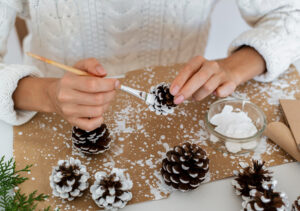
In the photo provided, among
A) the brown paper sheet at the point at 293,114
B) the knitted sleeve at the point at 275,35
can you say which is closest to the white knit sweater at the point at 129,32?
the knitted sleeve at the point at 275,35

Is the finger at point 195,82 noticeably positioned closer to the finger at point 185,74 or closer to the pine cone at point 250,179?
the finger at point 185,74

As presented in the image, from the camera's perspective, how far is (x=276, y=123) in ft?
2.34

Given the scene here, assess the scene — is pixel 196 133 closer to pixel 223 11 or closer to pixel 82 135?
pixel 82 135

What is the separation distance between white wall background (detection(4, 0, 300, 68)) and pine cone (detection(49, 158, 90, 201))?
148cm

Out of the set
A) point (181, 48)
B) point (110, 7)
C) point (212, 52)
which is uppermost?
point (110, 7)

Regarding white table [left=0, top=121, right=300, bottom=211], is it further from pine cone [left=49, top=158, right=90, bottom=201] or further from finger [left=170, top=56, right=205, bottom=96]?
finger [left=170, top=56, right=205, bottom=96]

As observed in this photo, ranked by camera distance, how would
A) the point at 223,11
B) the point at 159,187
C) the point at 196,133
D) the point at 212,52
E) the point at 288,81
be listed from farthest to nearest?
the point at 212,52 < the point at 223,11 < the point at 288,81 < the point at 196,133 < the point at 159,187

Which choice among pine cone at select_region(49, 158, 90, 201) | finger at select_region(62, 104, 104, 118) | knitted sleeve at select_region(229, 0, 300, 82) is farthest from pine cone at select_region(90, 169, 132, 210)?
knitted sleeve at select_region(229, 0, 300, 82)

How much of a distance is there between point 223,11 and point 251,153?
1374mm

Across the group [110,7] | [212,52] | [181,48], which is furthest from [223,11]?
[110,7]

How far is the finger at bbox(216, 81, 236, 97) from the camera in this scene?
0.76m

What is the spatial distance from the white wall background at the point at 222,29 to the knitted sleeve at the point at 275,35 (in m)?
0.91

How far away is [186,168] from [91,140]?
214mm

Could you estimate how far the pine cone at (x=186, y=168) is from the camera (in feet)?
1.93
